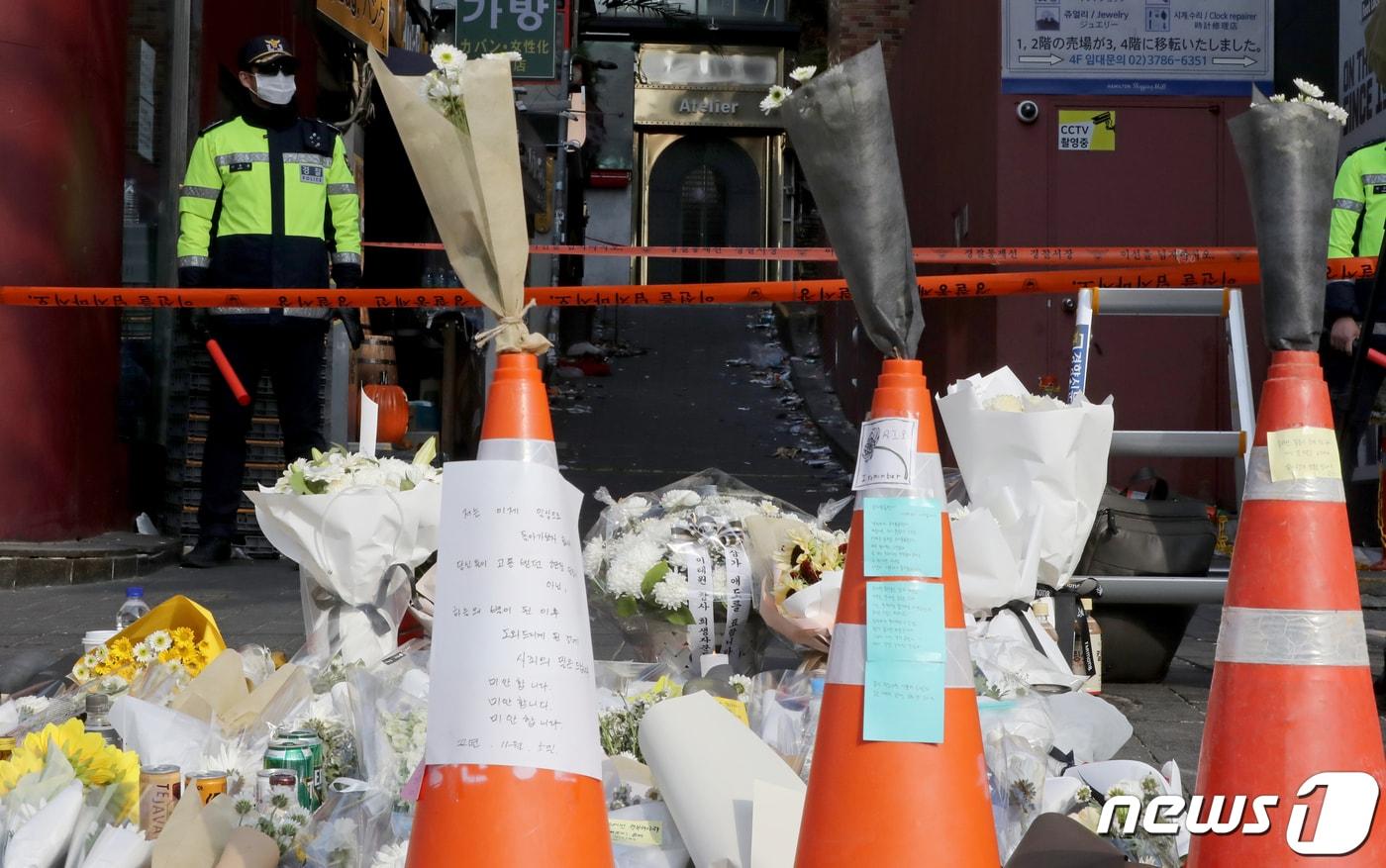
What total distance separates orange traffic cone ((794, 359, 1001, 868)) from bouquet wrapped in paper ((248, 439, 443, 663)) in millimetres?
1626

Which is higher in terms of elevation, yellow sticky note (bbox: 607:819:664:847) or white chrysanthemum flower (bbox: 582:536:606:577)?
white chrysanthemum flower (bbox: 582:536:606:577)

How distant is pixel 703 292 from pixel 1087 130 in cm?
514

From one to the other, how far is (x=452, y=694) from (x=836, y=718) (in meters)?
0.55

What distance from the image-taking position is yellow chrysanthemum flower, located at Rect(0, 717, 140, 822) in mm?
2623

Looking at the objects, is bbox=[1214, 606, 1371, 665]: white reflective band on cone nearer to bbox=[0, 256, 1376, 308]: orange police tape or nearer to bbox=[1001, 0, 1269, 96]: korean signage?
bbox=[0, 256, 1376, 308]: orange police tape

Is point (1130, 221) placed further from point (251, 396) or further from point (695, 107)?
point (695, 107)

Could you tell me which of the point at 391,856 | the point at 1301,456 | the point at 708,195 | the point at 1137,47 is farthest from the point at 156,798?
the point at 708,195

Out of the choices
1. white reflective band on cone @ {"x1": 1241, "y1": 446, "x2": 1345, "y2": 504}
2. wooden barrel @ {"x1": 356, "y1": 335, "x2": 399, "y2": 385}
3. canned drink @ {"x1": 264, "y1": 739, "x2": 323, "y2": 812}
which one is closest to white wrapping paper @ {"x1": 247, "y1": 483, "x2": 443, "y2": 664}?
canned drink @ {"x1": 264, "y1": 739, "x2": 323, "y2": 812}

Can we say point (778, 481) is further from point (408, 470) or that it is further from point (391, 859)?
point (391, 859)

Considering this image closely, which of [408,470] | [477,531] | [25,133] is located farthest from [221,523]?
[477,531]

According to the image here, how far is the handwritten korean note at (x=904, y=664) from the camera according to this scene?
2.06 meters

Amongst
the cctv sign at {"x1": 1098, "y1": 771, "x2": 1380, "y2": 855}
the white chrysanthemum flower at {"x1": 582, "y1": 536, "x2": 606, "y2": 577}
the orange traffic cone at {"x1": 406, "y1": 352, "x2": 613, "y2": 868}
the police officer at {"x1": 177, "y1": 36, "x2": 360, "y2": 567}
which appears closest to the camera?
the orange traffic cone at {"x1": 406, "y1": 352, "x2": 613, "y2": 868}

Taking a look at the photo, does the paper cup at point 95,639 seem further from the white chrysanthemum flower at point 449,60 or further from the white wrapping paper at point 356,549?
the white chrysanthemum flower at point 449,60

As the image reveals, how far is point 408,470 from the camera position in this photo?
12.7 ft
